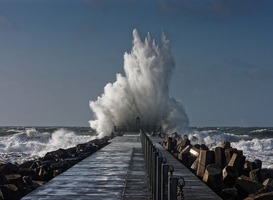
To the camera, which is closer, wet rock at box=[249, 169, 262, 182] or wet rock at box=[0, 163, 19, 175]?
wet rock at box=[249, 169, 262, 182]

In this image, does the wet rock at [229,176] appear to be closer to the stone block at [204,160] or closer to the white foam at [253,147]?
the stone block at [204,160]

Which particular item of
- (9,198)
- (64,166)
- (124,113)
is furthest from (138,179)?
(124,113)

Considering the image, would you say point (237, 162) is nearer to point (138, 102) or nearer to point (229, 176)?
point (229, 176)

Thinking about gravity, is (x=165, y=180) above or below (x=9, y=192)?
above

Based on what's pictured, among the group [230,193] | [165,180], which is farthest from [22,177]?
[165,180]

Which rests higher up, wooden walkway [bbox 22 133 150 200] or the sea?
the sea

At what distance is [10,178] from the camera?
12352 millimetres

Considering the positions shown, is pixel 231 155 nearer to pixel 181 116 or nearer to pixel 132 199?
pixel 132 199

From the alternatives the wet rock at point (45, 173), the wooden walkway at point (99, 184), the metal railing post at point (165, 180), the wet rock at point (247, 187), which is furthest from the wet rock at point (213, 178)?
the metal railing post at point (165, 180)

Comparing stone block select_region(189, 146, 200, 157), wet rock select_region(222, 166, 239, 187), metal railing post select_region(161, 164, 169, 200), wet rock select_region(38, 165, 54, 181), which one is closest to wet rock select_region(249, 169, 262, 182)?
wet rock select_region(222, 166, 239, 187)

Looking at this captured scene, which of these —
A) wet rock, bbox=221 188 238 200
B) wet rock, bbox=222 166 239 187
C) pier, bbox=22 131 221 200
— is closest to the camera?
pier, bbox=22 131 221 200

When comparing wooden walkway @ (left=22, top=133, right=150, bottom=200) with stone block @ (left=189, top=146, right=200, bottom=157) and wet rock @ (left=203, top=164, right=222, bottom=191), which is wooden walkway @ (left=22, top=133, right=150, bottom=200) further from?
stone block @ (left=189, top=146, right=200, bottom=157)

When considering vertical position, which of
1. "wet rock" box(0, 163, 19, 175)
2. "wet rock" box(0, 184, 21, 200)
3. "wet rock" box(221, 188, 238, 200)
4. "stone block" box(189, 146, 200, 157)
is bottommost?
"wet rock" box(221, 188, 238, 200)

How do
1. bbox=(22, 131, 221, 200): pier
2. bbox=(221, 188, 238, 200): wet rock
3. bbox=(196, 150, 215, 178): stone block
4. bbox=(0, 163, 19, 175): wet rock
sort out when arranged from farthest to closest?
bbox=(196, 150, 215, 178): stone block
bbox=(0, 163, 19, 175): wet rock
bbox=(221, 188, 238, 200): wet rock
bbox=(22, 131, 221, 200): pier
